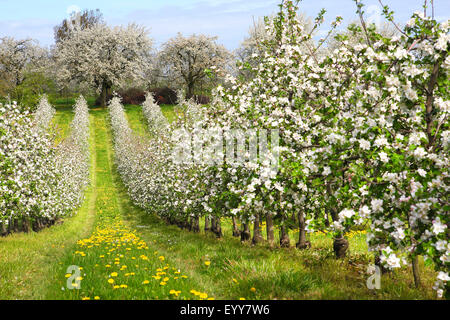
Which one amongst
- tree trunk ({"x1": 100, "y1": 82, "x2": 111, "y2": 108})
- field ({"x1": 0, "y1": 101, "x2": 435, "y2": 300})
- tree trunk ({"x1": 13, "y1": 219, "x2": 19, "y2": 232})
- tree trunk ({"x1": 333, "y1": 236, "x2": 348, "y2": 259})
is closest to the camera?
field ({"x1": 0, "y1": 101, "x2": 435, "y2": 300})

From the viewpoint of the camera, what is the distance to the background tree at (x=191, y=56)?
64000 millimetres

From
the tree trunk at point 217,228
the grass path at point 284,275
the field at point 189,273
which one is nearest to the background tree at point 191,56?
the tree trunk at point 217,228

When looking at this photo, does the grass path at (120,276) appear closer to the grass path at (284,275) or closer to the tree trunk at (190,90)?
the grass path at (284,275)

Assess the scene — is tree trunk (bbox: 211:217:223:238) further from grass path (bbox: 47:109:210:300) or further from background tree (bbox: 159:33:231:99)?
background tree (bbox: 159:33:231:99)

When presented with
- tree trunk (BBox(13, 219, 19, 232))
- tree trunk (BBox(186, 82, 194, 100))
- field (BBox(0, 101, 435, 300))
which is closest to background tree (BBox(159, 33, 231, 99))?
tree trunk (BBox(186, 82, 194, 100))

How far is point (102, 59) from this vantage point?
6297 cm

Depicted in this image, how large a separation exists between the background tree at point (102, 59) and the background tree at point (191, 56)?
5848 millimetres

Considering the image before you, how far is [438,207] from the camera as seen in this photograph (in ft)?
15.6

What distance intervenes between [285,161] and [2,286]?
705cm

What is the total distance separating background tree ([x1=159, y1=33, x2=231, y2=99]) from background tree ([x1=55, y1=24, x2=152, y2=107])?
5.85 metres

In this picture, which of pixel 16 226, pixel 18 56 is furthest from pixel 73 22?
pixel 16 226

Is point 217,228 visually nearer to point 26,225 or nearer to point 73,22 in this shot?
point 26,225

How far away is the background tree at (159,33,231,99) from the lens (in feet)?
210

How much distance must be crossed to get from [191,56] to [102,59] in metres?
16.4
